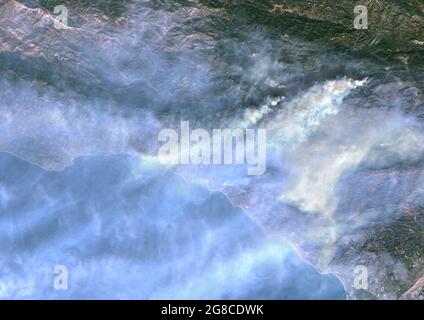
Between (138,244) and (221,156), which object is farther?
(221,156)

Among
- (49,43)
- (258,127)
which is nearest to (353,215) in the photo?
(258,127)

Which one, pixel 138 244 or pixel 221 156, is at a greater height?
pixel 221 156

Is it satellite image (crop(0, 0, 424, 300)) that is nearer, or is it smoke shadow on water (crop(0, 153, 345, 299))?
smoke shadow on water (crop(0, 153, 345, 299))

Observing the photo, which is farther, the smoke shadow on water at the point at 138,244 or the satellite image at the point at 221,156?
the satellite image at the point at 221,156

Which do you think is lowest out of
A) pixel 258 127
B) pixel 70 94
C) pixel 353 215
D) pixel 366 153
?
pixel 353 215

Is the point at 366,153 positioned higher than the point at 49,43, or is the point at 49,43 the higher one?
the point at 49,43
